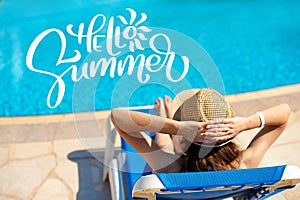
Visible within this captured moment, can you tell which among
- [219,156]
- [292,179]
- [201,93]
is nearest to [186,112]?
[201,93]

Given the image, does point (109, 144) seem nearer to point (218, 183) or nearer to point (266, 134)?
point (266, 134)

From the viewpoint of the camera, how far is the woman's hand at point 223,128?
7.61 ft

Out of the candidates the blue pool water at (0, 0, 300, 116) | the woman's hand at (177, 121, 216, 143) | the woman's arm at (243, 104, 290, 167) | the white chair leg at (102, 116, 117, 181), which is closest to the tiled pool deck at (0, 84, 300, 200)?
the white chair leg at (102, 116, 117, 181)

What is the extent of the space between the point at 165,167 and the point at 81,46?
17.1 ft

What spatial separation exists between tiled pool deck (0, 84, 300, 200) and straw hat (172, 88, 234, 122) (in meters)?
1.45

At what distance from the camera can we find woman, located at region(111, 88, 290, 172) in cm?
237

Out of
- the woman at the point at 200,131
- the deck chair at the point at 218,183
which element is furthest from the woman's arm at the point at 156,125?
the deck chair at the point at 218,183

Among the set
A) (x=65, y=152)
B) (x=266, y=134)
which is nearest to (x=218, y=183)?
(x=266, y=134)

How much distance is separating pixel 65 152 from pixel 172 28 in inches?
192

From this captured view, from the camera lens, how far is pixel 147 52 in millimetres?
7172

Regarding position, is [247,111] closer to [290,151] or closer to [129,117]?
[290,151]

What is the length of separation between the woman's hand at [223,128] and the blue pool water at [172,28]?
2615 mm

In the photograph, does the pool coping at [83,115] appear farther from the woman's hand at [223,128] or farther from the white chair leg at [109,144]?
the woman's hand at [223,128]

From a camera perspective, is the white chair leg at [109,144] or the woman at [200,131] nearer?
the woman at [200,131]
